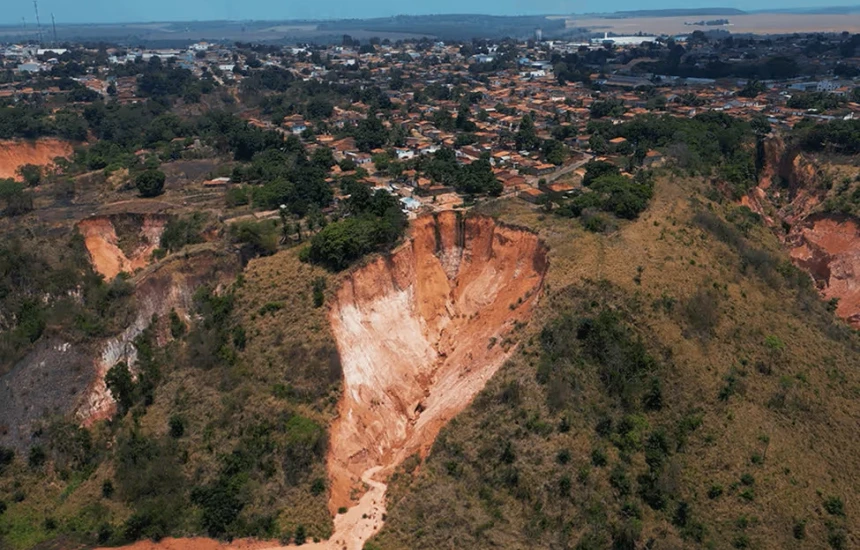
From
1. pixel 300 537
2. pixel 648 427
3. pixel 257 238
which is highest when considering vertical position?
pixel 257 238

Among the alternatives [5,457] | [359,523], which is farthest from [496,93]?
[5,457]

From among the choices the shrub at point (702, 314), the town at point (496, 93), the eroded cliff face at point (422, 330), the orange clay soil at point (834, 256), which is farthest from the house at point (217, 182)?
the orange clay soil at point (834, 256)

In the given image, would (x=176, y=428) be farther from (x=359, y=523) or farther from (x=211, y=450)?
(x=359, y=523)

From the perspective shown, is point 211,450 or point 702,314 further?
point 702,314

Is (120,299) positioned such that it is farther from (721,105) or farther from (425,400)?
(721,105)

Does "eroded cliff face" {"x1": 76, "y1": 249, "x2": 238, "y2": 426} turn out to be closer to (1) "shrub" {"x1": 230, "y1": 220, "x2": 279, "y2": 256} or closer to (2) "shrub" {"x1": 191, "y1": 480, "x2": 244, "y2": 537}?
(1) "shrub" {"x1": 230, "y1": 220, "x2": 279, "y2": 256}

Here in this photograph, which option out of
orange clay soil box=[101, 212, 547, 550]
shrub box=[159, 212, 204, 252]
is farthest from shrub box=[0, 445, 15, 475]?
shrub box=[159, 212, 204, 252]
